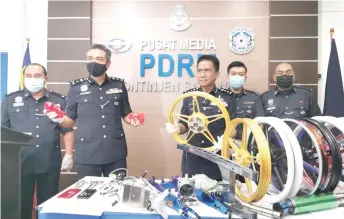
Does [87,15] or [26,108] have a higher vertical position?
[87,15]

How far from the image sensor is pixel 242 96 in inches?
131

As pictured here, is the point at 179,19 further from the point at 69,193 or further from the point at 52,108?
the point at 69,193

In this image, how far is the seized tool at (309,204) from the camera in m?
1.46

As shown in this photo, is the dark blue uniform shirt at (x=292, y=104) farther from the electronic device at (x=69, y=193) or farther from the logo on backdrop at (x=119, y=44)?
the electronic device at (x=69, y=193)

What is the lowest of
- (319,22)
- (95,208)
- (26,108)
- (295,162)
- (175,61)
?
(95,208)

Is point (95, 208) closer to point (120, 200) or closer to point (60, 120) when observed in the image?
point (120, 200)

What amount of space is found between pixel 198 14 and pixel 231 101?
1.75 metres

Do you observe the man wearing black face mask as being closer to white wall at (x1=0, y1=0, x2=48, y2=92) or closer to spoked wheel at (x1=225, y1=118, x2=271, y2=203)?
spoked wheel at (x1=225, y1=118, x2=271, y2=203)

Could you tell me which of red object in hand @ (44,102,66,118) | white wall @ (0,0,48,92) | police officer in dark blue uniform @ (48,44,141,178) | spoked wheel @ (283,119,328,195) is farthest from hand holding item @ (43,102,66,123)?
white wall @ (0,0,48,92)

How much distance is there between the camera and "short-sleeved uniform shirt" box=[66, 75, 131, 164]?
104 inches

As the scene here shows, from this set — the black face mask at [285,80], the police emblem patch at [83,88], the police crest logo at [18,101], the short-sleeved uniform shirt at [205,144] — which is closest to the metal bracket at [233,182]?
the short-sleeved uniform shirt at [205,144]

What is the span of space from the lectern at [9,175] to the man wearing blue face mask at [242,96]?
2319 millimetres

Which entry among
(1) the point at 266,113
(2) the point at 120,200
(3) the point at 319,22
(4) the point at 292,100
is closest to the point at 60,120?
(2) the point at 120,200

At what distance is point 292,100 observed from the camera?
3141 millimetres
